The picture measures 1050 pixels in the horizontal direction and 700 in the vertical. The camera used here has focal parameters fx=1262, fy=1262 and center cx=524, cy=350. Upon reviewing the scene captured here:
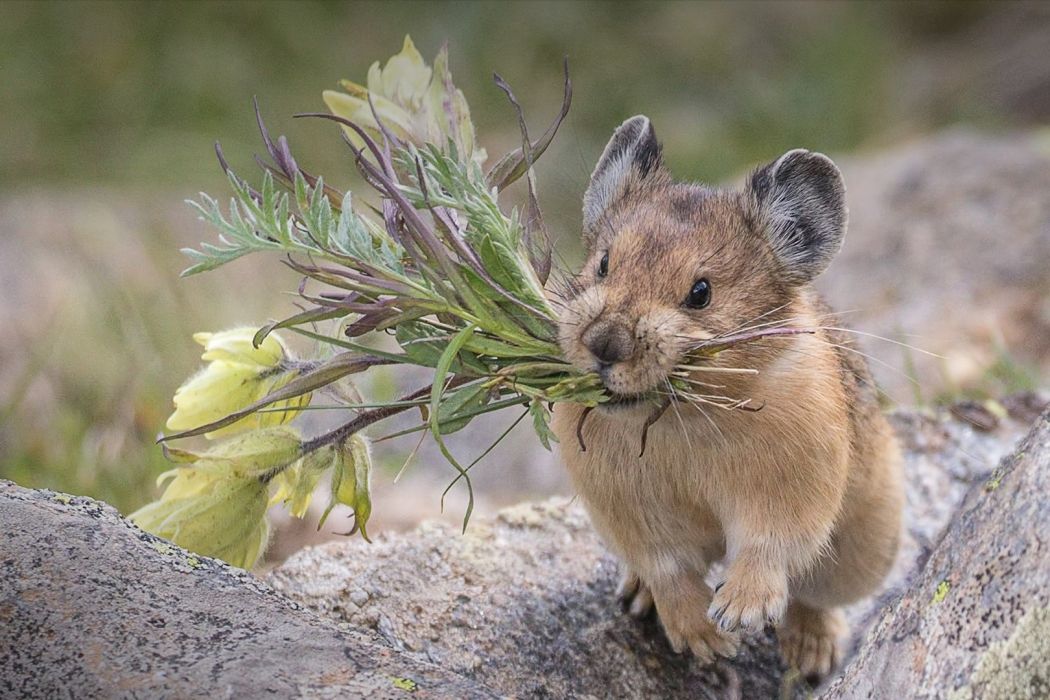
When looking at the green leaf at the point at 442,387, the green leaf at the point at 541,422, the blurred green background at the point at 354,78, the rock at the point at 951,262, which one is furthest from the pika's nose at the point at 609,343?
the blurred green background at the point at 354,78

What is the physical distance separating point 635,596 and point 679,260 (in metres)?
1.52

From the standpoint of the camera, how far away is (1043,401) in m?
6.85

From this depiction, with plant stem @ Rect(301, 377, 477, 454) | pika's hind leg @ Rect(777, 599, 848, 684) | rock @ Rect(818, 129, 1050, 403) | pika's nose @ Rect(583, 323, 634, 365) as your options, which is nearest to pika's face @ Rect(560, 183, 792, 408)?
pika's nose @ Rect(583, 323, 634, 365)

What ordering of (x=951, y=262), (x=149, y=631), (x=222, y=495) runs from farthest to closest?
Result: (x=951, y=262) < (x=222, y=495) < (x=149, y=631)

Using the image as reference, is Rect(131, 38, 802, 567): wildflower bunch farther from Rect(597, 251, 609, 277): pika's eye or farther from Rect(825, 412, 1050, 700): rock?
Rect(825, 412, 1050, 700): rock

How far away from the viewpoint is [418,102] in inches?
181

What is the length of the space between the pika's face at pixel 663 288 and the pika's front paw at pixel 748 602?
77cm

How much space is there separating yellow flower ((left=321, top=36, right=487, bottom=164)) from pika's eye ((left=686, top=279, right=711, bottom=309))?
0.91 metres

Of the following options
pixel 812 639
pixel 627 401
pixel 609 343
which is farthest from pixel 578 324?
pixel 812 639

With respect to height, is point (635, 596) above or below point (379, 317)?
below

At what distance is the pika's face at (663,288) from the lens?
390 cm

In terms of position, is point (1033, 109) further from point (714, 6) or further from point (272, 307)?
point (272, 307)

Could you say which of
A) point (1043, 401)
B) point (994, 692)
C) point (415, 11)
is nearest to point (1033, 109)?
point (415, 11)

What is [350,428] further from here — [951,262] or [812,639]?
[951,262]
